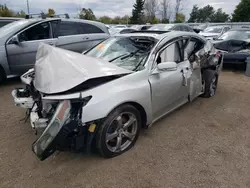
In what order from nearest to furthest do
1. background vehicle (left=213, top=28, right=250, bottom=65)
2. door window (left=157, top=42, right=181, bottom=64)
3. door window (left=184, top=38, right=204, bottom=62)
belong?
door window (left=157, top=42, right=181, bottom=64)
door window (left=184, top=38, right=204, bottom=62)
background vehicle (left=213, top=28, right=250, bottom=65)

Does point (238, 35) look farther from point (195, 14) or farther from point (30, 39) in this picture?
point (195, 14)

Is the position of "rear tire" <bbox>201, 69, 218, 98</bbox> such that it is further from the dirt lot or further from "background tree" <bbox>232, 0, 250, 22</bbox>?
"background tree" <bbox>232, 0, 250, 22</bbox>

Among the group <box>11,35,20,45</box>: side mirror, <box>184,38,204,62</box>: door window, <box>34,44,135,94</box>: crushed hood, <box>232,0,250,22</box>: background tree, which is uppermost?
<box>232,0,250,22</box>: background tree

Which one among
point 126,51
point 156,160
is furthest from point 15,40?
point 156,160

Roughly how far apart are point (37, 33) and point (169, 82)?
13.2 ft

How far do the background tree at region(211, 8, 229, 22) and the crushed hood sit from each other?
165 feet

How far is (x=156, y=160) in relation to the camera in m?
2.49

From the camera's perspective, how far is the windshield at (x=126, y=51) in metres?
2.85

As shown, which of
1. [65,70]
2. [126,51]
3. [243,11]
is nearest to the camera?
[65,70]

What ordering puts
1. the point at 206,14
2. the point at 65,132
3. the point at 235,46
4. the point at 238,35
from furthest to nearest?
the point at 206,14 → the point at 238,35 → the point at 235,46 → the point at 65,132

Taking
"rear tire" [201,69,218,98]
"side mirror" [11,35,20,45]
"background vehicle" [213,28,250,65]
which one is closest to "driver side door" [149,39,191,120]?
"rear tire" [201,69,218,98]

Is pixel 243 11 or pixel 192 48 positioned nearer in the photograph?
pixel 192 48

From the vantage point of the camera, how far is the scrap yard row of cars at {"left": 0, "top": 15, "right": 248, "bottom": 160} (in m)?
2.11

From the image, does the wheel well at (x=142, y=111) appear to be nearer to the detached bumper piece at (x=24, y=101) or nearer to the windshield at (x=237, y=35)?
the detached bumper piece at (x=24, y=101)
